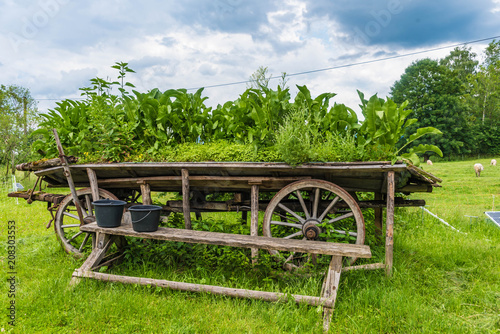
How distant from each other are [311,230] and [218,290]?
54.1 inches

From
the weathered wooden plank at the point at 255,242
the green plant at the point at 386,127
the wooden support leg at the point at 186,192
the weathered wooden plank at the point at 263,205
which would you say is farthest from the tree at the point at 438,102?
the weathered wooden plank at the point at 255,242

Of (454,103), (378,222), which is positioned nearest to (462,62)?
(454,103)

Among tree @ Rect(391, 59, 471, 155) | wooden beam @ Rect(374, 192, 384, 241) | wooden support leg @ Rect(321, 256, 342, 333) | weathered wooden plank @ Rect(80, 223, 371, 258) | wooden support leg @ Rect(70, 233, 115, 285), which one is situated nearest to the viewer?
wooden support leg @ Rect(321, 256, 342, 333)

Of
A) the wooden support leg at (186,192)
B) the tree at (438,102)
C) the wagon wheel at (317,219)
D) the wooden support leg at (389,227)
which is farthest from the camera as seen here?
the tree at (438,102)

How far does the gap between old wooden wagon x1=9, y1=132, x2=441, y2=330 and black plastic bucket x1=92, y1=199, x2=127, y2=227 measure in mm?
86

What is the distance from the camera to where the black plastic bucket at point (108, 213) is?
421 centimetres

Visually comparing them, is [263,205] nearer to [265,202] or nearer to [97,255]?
[265,202]

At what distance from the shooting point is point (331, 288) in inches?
136

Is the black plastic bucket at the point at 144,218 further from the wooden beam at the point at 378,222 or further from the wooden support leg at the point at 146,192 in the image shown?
the wooden beam at the point at 378,222

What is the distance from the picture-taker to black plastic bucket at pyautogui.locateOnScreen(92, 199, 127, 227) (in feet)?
13.8

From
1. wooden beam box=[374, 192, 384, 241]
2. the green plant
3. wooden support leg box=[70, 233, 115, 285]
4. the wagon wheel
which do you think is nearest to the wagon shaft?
wooden support leg box=[70, 233, 115, 285]

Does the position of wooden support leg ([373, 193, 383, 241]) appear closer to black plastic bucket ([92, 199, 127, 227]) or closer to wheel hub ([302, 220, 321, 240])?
wheel hub ([302, 220, 321, 240])

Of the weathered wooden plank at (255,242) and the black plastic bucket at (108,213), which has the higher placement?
the black plastic bucket at (108,213)

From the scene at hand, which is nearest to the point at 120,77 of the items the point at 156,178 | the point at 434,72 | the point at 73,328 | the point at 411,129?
the point at 156,178
